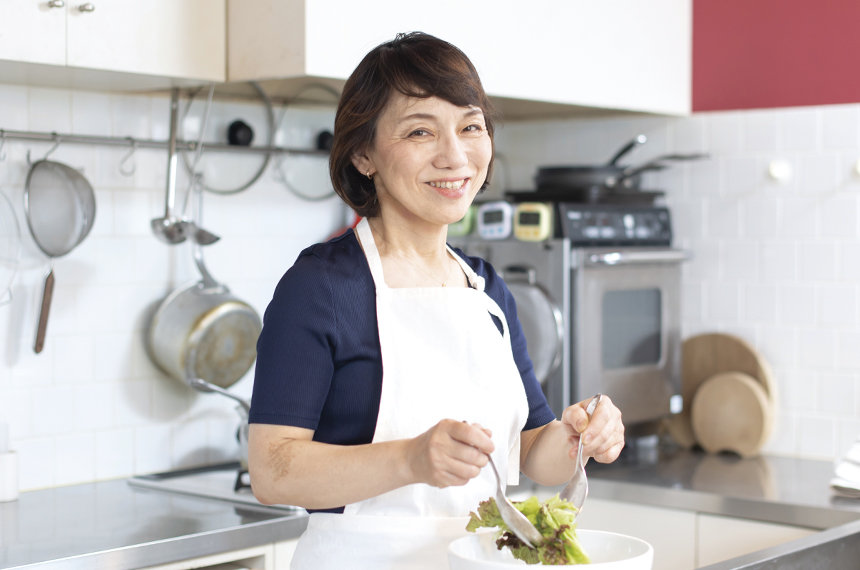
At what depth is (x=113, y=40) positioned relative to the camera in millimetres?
2137

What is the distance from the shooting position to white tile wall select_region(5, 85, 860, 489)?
2463 millimetres

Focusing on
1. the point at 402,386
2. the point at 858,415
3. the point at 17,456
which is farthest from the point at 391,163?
the point at 858,415

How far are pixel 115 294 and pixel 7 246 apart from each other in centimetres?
27

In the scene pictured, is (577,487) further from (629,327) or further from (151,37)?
(629,327)

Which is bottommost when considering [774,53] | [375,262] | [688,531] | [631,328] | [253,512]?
[688,531]

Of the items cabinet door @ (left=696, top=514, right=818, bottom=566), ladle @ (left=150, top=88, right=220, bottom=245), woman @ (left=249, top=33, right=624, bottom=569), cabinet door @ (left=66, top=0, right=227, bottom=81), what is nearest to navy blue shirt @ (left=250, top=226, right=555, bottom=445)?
woman @ (left=249, top=33, right=624, bottom=569)

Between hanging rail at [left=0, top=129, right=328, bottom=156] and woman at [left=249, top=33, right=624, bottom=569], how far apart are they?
42.7 inches

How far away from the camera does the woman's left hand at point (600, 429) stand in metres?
1.47

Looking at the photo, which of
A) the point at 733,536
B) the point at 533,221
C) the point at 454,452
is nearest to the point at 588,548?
the point at 454,452

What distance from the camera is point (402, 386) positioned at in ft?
4.88

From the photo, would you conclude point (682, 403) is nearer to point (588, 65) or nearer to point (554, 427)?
point (588, 65)

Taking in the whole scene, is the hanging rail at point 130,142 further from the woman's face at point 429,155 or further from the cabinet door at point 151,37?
the woman's face at point 429,155

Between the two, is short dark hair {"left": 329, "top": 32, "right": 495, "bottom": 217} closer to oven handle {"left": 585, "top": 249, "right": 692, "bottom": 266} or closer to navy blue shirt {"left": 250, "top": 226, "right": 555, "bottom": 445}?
navy blue shirt {"left": 250, "top": 226, "right": 555, "bottom": 445}

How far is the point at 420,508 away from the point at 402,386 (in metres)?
0.16
